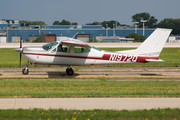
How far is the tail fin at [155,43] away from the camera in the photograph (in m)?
17.5

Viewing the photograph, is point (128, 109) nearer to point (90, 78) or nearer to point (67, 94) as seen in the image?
point (67, 94)

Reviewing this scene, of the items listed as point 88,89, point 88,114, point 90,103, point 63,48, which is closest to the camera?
point 88,114

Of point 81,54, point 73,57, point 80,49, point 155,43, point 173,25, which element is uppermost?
point 173,25

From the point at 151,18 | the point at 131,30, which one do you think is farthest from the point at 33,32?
the point at 151,18

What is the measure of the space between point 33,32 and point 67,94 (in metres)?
96.3

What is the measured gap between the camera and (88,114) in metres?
7.73

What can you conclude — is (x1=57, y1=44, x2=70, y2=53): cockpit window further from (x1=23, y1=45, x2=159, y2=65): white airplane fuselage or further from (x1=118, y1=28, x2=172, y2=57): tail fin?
(x1=118, y1=28, x2=172, y2=57): tail fin

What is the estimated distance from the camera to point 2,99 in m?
9.76

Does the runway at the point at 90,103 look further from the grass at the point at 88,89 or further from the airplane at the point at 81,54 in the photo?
the airplane at the point at 81,54

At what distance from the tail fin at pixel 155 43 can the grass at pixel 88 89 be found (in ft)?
13.6

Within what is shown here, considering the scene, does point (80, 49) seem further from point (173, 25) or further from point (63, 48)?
point (173, 25)

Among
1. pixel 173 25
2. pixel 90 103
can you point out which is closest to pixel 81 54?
pixel 90 103

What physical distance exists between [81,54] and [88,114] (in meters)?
9.78

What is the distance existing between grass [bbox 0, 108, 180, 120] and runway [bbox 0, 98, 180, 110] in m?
0.57
